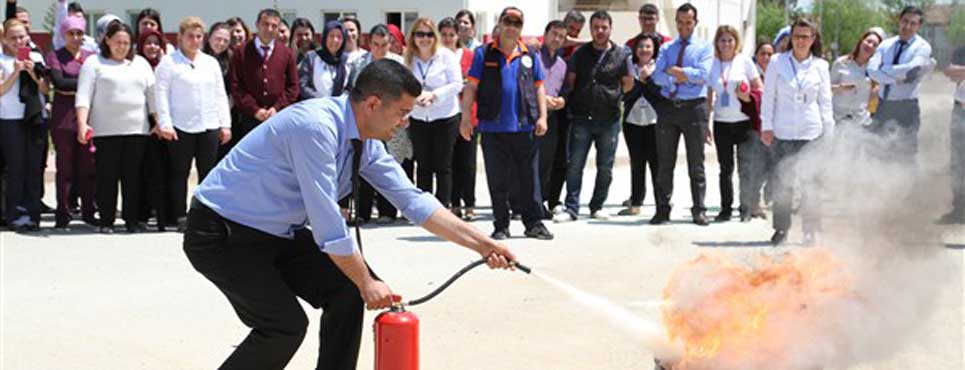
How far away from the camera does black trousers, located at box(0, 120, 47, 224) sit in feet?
38.5

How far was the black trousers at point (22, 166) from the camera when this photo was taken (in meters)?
11.7

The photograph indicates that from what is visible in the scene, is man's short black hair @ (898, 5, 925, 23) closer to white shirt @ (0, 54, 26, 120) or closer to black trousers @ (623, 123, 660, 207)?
black trousers @ (623, 123, 660, 207)

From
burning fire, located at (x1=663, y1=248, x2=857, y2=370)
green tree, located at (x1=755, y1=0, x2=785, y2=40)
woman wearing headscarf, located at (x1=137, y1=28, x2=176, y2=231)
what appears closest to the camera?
burning fire, located at (x1=663, y1=248, x2=857, y2=370)

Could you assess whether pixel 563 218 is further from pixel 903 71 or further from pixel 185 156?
pixel 185 156

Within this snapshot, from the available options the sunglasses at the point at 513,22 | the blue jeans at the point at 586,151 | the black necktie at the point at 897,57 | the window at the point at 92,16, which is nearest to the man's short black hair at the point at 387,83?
the sunglasses at the point at 513,22

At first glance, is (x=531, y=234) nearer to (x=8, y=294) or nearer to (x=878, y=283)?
(x=8, y=294)

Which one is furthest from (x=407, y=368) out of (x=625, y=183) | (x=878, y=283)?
(x=625, y=183)

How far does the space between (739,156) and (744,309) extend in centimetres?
686

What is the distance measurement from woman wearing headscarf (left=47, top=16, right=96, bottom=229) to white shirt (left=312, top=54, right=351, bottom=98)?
6.98 ft

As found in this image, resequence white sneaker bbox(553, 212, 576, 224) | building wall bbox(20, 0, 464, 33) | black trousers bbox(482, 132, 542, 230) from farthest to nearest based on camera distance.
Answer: building wall bbox(20, 0, 464, 33) < white sneaker bbox(553, 212, 576, 224) < black trousers bbox(482, 132, 542, 230)

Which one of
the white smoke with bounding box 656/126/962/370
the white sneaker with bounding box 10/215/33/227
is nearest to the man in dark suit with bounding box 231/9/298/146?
the white sneaker with bounding box 10/215/33/227

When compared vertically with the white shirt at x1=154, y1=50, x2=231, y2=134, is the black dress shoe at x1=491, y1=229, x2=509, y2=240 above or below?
below

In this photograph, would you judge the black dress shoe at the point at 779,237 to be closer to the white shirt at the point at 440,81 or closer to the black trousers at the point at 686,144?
the black trousers at the point at 686,144

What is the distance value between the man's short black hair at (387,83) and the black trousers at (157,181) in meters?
7.15
